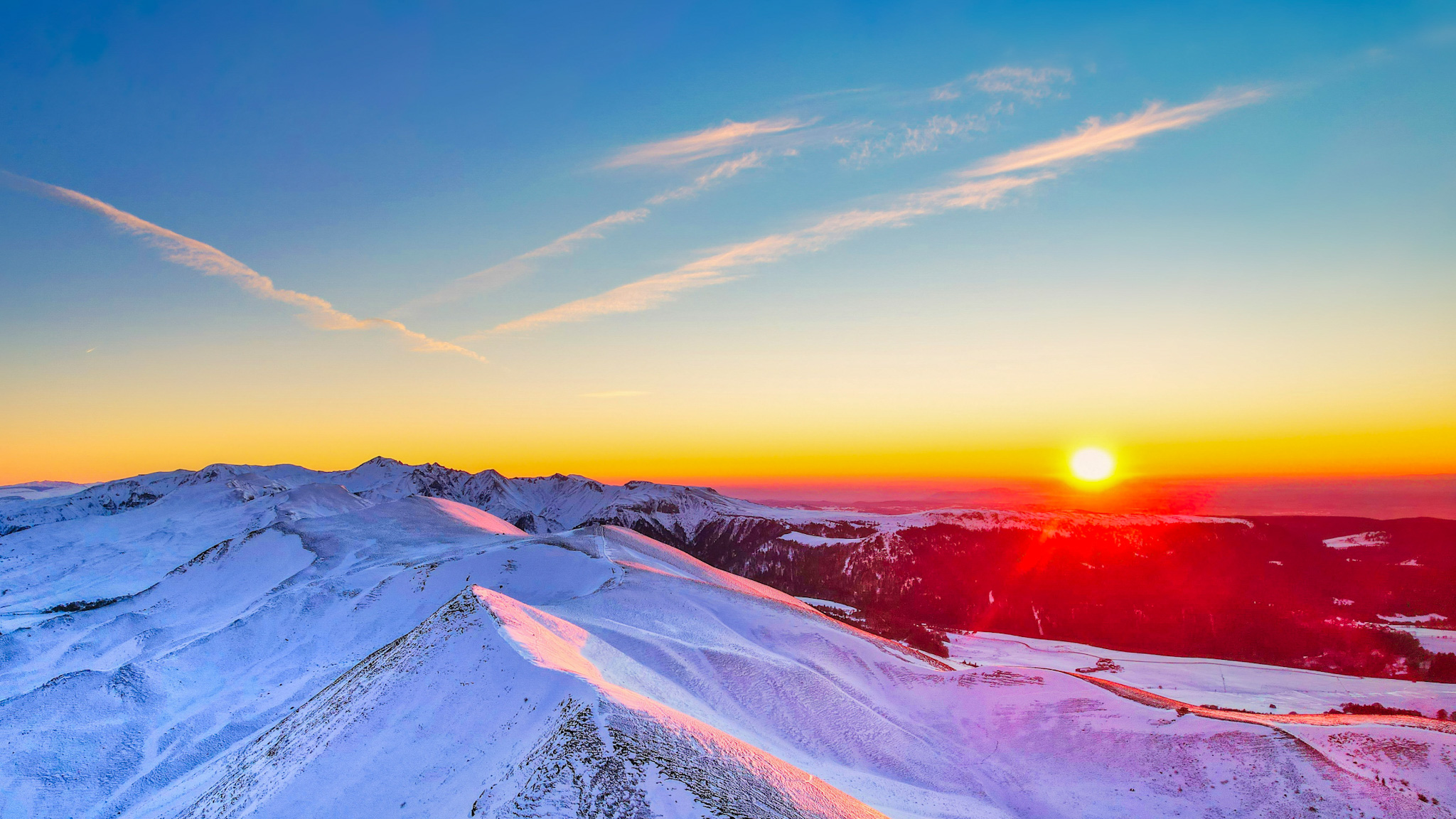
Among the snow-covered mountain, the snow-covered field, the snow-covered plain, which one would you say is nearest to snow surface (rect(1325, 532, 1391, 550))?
the snow-covered mountain

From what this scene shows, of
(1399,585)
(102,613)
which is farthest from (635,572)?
(1399,585)

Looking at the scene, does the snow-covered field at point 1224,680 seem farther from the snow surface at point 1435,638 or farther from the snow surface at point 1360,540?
the snow surface at point 1360,540

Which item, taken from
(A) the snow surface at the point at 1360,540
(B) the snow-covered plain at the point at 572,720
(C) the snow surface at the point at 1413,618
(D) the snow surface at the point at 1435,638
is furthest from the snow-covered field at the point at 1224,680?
(A) the snow surface at the point at 1360,540

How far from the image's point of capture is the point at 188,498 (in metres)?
166

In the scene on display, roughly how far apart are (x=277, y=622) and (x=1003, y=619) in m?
143

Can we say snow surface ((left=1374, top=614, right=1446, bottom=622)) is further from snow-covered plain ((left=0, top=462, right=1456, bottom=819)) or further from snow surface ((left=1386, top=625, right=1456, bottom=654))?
snow-covered plain ((left=0, top=462, right=1456, bottom=819))

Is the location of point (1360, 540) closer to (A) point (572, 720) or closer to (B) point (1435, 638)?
(B) point (1435, 638)

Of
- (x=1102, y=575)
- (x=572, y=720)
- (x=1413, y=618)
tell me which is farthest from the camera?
(x=1102, y=575)

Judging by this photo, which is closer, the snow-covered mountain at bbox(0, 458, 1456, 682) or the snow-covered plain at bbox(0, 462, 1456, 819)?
the snow-covered plain at bbox(0, 462, 1456, 819)

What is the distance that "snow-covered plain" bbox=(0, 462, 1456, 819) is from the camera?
2270 cm

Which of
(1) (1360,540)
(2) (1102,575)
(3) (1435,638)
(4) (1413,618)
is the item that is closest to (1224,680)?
(3) (1435,638)

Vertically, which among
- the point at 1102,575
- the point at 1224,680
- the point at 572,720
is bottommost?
the point at 1102,575

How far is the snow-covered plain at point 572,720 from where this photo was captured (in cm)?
2270

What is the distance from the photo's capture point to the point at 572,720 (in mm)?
21828
